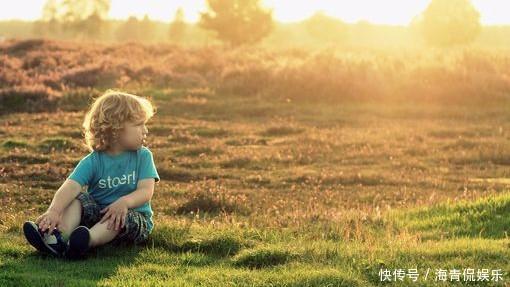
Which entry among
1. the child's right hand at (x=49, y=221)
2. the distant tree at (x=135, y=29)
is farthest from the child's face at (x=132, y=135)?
the distant tree at (x=135, y=29)

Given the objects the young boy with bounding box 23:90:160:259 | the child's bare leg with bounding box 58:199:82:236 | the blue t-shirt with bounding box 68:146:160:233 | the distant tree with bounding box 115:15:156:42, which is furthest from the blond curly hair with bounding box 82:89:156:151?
the distant tree with bounding box 115:15:156:42

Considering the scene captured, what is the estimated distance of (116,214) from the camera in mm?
6887

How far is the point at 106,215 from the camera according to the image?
6.88m

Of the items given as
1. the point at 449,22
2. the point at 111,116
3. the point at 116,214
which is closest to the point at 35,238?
A: the point at 116,214

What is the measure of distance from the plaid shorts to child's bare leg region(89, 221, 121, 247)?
0.12 metres

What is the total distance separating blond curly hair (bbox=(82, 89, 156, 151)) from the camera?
7.09m

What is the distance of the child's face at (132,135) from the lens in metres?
7.19

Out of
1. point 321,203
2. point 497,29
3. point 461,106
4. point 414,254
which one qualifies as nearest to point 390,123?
point 461,106

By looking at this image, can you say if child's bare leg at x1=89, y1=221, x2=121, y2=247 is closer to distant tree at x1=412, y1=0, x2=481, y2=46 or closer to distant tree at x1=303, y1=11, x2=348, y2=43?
distant tree at x1=412, y1=0, x2=481, y2=46

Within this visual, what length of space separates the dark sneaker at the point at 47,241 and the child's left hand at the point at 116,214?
411mm

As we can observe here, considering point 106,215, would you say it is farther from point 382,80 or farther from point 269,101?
point 382,80

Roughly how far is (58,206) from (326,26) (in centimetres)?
9227

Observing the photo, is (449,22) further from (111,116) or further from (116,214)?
(116,214)

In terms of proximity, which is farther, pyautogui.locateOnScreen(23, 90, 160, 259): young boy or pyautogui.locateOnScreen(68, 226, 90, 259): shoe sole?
pyautogui.locateOnScreen(23, 90, 160, 259): young boy
